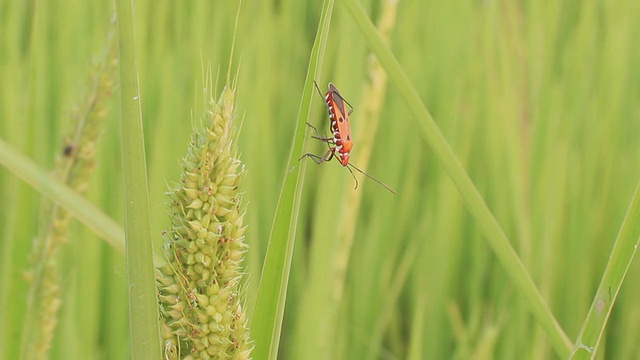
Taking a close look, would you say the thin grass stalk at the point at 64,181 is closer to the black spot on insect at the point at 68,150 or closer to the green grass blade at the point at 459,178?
the black spot on insect at the point at 68,150

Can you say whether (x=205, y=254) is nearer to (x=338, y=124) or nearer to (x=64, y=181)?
(x=64, y=181)

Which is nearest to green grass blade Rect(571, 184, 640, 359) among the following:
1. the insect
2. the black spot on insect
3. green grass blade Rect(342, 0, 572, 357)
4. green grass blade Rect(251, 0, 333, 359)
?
green grass blade Rect(342, 0, 572, 357)

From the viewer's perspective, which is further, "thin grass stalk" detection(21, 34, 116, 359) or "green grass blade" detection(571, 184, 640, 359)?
"thin grass stalk" detection(21, 34, 116, 359)

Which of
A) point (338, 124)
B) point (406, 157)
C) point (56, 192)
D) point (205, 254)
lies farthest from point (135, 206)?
point (406, 157)

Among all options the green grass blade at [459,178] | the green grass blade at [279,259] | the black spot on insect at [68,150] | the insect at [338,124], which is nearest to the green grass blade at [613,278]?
the green grass blade at [459,178]

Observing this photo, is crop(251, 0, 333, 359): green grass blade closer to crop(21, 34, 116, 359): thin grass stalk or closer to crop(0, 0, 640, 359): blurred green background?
crop(21, 34, 116, 359): thin grass stalk

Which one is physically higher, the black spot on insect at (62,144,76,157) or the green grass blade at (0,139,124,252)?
the black spot on insect at (62,144,76,157)

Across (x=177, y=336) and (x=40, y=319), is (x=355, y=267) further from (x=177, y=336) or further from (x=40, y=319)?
(x=177, y=336)
